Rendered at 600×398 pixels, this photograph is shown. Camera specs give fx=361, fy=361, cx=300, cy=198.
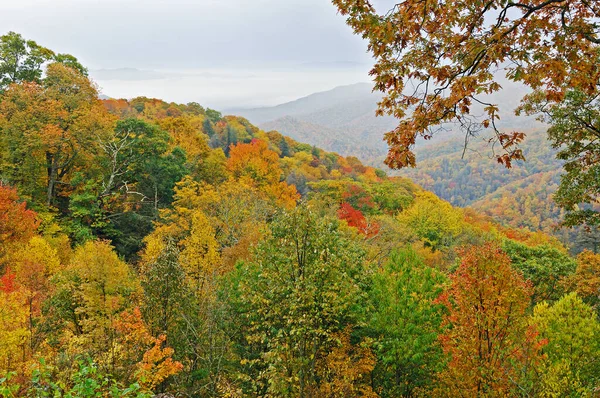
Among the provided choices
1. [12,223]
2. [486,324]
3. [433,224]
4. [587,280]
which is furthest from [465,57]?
[433,224]

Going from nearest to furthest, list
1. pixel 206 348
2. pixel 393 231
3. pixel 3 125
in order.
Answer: pixel 206 348, pixel 3 125, pixel 393 231

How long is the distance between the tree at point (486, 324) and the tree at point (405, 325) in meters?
1.33

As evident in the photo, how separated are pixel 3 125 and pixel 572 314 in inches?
1504

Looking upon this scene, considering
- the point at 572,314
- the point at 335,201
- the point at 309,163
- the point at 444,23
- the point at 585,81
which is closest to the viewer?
the point at 585,81

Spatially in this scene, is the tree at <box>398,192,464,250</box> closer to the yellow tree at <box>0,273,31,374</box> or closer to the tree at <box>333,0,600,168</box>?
the yellow tree at <box>0,273,31,374</box>

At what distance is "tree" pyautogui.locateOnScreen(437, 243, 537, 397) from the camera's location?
13352 millimetres

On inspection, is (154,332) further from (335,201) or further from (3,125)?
(335,201)

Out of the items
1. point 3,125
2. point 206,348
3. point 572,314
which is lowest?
point 206,348

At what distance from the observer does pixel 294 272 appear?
13.4 metres

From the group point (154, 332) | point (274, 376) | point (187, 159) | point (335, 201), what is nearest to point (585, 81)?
point (274, 376)

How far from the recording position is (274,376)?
12227 mm

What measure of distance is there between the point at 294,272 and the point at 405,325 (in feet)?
18.4

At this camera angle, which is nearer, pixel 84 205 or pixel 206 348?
pixel 206 348

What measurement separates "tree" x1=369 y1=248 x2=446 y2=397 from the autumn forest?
0.30 feet
